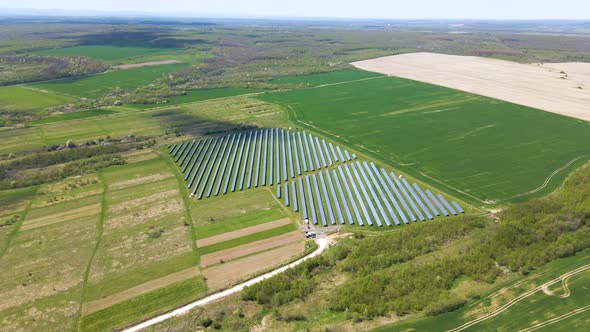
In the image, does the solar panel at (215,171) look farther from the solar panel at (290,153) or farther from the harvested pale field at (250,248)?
the harvested pale field at (250,248)

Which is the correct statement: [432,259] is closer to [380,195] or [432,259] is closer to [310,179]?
[380,195]

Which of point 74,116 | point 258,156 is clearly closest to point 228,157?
point 258,156

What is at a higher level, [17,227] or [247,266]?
[17,227]

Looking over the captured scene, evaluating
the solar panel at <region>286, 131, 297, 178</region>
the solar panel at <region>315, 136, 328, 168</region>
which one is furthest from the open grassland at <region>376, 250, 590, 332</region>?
the solar panel at <region>315, 136, 328, 168</region>

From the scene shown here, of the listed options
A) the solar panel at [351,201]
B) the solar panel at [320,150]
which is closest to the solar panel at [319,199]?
the solar panel at [351,201]

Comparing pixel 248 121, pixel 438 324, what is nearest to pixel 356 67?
pixel 248 121

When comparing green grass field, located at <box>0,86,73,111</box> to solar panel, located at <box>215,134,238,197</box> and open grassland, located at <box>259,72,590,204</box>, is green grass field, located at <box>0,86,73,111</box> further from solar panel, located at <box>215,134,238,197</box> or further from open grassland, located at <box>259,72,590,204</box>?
solar panel, located at <box>215,134,238,197</box>
